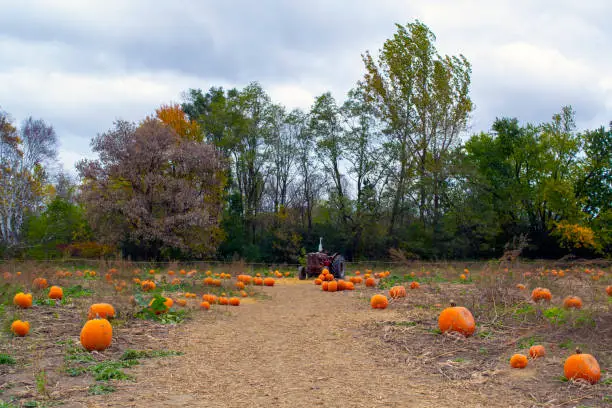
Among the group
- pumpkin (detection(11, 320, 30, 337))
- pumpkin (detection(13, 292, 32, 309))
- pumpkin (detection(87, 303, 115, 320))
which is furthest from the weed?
pumpkin (detection(13, 292, 32, 309))

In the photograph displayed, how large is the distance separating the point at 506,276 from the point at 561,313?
236 centimetres

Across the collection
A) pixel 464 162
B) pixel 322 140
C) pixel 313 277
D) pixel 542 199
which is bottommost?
pixel 313 277

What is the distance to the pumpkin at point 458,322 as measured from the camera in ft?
23.7

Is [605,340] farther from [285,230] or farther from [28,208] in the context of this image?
[28,208]

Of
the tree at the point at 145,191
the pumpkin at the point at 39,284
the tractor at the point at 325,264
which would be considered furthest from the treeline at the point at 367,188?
the pumpkin at the point at 39,284

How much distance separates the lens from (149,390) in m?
5.06

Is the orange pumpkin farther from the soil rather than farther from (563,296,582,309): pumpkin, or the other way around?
(563,296,582,309): pumpkin

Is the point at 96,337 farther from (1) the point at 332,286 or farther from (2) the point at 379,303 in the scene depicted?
(1) the point at 332,286

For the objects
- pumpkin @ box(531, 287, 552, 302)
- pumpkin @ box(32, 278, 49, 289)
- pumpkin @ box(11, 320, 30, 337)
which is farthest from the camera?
pumpkin @ box(32, 278, 49, 289)

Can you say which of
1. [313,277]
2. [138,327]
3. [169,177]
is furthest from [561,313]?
[169,177]

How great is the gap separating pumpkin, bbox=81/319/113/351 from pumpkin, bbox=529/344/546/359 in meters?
5.17

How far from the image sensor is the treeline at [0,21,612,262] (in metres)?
27.0

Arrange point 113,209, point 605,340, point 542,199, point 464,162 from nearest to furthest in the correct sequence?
point 605,340 < point 113,209 < point 464,162 < point 542,199

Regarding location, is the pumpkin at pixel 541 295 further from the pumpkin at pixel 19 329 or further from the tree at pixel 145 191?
the tree at pixel 145 191
